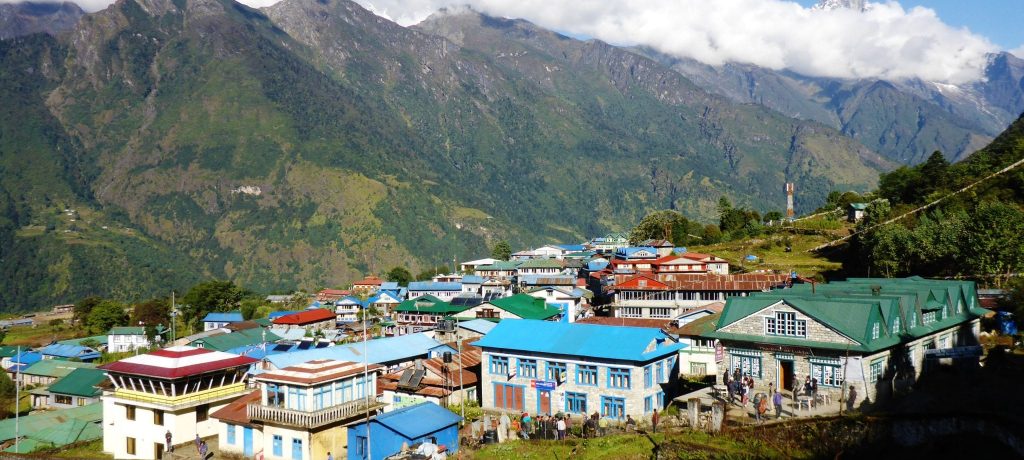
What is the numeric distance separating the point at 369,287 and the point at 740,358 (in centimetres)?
12988

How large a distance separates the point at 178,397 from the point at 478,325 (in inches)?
1154

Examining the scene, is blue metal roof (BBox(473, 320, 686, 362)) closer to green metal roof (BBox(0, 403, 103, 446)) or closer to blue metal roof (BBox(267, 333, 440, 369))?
blue metal roof (BBox(267, 333, 440, 369))

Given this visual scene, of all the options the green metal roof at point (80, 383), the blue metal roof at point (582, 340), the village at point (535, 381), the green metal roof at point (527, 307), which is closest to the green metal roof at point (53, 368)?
the green metal roof at point (80, 383)

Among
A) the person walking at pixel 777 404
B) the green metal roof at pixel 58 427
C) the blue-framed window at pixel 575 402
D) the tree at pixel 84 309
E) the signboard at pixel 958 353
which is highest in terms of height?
the signboard at pixel 958 353

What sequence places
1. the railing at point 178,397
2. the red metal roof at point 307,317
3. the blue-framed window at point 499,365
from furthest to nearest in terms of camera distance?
1. the red metal roof at point 307,317
2. the blue-framed window at point 499,365
3. the railing at point 178,397

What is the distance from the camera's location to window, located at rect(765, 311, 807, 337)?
1532 inches

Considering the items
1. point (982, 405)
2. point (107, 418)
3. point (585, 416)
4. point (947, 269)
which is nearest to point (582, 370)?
point (585, 416)

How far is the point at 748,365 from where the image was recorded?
40.2m

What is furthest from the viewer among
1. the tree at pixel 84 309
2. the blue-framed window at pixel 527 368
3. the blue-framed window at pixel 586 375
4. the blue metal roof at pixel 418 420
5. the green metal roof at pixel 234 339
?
the tree at pixel 84 309

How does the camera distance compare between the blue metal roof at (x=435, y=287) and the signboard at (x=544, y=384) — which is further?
the blue metal roof at (x=435, y=287)

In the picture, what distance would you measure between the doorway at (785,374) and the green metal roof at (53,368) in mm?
75843

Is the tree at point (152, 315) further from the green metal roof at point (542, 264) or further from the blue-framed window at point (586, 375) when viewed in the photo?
the blue-framed window at point (586, 375)

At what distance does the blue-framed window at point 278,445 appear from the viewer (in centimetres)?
3984

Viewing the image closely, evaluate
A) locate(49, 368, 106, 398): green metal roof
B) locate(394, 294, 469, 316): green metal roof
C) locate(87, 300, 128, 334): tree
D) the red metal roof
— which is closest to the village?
locate(49, 368, 106, 398): green metal roof
